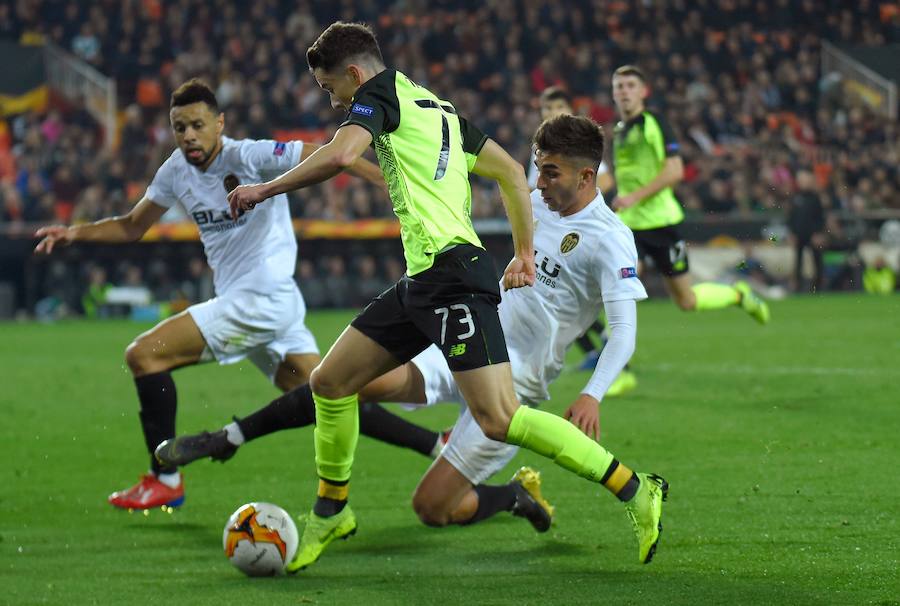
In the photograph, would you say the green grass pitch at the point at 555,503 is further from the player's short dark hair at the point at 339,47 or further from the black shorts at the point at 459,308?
the player's short dark hair at the point at 339,47

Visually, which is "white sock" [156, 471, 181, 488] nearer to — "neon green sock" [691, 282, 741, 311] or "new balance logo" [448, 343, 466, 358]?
"new balance logo" [448, 343, 466, 358]

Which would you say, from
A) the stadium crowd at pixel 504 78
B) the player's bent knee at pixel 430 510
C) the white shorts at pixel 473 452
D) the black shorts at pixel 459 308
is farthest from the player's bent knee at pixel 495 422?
the stadium crowd at pixel 504 78

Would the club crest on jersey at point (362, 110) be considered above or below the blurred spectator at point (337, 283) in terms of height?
above

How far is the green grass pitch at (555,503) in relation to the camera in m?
4.70

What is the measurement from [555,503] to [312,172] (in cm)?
250

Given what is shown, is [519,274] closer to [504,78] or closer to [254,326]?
[254,326]

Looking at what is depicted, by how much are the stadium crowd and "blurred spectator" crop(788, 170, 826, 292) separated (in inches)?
8.6

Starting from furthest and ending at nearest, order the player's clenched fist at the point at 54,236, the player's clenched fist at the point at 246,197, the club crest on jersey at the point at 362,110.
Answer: the player's clenched fist at the point at 54,236 < the club crest on jersey at the point at 362,110 < the player's clenched fist at the point at 246,197

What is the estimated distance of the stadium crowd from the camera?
70.8 ft

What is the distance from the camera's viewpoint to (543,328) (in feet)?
18.9

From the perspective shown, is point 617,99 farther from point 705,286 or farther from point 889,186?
point 889,186

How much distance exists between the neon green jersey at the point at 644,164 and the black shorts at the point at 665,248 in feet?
0.19

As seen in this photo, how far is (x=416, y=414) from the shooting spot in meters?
9.62

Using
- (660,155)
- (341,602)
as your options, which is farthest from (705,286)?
(341,602)
